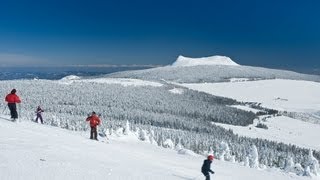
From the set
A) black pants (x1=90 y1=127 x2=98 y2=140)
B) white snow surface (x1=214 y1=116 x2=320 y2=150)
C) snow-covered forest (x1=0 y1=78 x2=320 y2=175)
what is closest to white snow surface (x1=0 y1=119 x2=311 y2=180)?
black pants (x1=90 y1=127 x2=98 y2=140)

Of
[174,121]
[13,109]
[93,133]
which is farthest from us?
[174,121]

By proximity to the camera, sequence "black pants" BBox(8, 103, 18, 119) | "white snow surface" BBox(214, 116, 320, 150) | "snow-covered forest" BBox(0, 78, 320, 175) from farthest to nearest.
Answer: "white snow surface" BBox(214, 116, 320, 150) < "snow-covered forest" BBox(0, 78, 320, 175) < "black pants" BBox(8, 103, 18, 119)

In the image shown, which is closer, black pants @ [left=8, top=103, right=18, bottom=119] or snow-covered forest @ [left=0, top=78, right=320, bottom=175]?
black pants @ [left=8, top=103, right=18, bottom=119]

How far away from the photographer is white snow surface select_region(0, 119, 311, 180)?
24.2 m

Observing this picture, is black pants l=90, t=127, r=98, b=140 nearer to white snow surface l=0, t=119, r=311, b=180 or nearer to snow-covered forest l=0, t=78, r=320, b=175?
white snow surface l=0, t=119, r=311, b=180

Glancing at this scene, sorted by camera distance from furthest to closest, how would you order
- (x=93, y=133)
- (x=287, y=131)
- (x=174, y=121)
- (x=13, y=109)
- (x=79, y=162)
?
(x=287, y=131)
(x=174, y=121)
(x=93, y=133)
(x=13, y=109)
(x=79, y=162)

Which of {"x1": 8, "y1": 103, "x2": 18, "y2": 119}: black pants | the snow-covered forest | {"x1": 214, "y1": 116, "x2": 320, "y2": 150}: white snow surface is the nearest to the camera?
{"x1": 8, "y1": 103, "x2": 18, "y2": 119}: black pants

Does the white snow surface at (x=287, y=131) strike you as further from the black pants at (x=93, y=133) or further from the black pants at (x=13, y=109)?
the black pants at (x=13, y=109)

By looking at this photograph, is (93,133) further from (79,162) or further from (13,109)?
(79,162)

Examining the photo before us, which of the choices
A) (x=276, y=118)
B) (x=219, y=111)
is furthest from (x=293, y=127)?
(x=219, y=111)

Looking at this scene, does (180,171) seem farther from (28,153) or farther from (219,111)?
(219,111)

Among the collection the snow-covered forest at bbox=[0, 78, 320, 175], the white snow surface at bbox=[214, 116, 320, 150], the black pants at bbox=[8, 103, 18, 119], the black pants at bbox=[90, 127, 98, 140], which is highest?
the black pants at bbox=[8, 103, 18, 119]

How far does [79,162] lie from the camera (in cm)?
2738

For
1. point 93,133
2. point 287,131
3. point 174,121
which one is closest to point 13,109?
point 93,133
